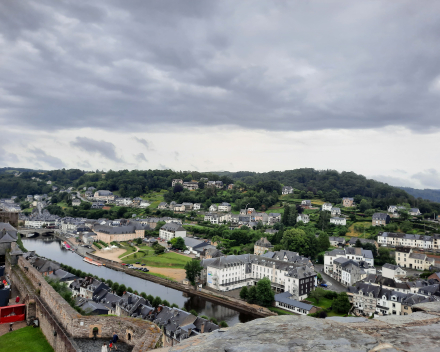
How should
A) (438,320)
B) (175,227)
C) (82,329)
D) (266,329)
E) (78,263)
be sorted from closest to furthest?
(266,329)
(438,320)
(82,329)
(78,263)
(175,227)

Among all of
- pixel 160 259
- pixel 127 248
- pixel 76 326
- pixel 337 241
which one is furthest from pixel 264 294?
pixel 127 248

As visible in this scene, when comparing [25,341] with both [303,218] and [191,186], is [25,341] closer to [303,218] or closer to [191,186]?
[303,218]

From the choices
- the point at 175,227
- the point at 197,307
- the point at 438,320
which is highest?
the point at 438,320

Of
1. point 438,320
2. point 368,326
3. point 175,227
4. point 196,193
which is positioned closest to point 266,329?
point 368,326

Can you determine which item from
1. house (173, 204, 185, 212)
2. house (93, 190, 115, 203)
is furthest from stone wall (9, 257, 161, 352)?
house (93, 190, 115, 203)

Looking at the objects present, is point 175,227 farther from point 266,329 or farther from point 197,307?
point 266,329

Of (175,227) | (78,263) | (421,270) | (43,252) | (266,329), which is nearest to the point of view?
(266,329)

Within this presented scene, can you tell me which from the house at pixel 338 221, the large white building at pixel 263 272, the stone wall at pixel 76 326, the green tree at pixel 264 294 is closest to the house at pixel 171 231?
the large white building at pixel 263 272
